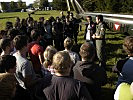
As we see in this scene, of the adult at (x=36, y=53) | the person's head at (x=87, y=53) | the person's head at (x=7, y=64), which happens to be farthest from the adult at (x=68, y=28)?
the person's head at (x=7, y=64)

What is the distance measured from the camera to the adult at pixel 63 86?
3.24 m

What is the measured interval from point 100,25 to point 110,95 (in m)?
2.67

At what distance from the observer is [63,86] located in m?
3.27

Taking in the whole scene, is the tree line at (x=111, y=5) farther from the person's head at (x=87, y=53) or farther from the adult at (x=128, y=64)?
the person's head at (x=87, y=53)

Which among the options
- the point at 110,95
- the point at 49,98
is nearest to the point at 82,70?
the point at 49,98

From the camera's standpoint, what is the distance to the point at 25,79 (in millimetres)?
4461

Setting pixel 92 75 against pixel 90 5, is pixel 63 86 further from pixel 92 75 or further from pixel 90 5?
pixel 90 5

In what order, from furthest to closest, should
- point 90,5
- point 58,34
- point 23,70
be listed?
point 90,5 < point 58,34 < point 23,70

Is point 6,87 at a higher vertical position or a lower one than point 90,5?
lower

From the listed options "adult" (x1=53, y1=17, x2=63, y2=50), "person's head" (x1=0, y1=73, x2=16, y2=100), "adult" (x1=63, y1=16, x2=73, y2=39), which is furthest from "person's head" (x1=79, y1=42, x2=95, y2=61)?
"adult" (x1=63, y1=16, x2=73, y2=39)

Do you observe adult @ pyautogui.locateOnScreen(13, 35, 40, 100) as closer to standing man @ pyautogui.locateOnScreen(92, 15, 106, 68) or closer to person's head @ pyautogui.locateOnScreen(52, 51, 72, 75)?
person's head @ pyautogui.locateOnScreen(52, 51, 72, 75)

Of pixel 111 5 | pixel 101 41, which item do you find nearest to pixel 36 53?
pixel 101 41

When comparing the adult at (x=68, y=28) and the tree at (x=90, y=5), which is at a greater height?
the tree at (x=90, y=5)

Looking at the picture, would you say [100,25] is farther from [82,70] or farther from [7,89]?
[7,89]
